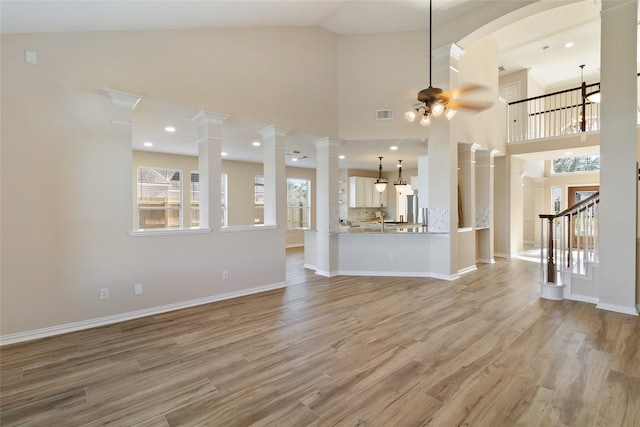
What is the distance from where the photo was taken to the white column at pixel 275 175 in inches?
195

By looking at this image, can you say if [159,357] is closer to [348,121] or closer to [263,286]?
[263,286]

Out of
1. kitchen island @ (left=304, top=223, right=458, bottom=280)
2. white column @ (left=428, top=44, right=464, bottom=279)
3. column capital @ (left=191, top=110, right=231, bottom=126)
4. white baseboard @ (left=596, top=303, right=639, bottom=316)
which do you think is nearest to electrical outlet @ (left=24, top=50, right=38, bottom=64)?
column capital @ (left=191, top=110, right=231, bottom=126)

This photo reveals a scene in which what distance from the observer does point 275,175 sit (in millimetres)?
4961

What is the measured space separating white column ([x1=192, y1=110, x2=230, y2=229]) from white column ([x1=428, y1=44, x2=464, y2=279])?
12.2 ft

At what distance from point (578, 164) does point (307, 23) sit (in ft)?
31.5

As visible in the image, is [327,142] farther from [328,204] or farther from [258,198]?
[258,198]

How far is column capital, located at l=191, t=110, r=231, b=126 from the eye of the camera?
4.18 meters

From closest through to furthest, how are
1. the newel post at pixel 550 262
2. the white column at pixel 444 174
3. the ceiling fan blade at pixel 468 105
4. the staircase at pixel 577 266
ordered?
the ceiling fan blade at pixel 468 105
the staircase at pixel 577 266
the newel post at pixel 550 262
the white column at pixel 444 174

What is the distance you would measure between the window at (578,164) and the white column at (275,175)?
8.82 metres

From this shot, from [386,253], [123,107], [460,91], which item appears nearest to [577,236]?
[460,91]

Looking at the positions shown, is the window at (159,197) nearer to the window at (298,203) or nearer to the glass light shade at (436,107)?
the window at (298,203)

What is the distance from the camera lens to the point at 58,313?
3.22 metres

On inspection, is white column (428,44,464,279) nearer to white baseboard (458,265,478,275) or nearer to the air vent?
white baseboard (458,265,478,275)

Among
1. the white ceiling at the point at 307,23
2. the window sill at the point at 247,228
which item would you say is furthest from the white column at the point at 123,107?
the window sill at the point at 247,228
